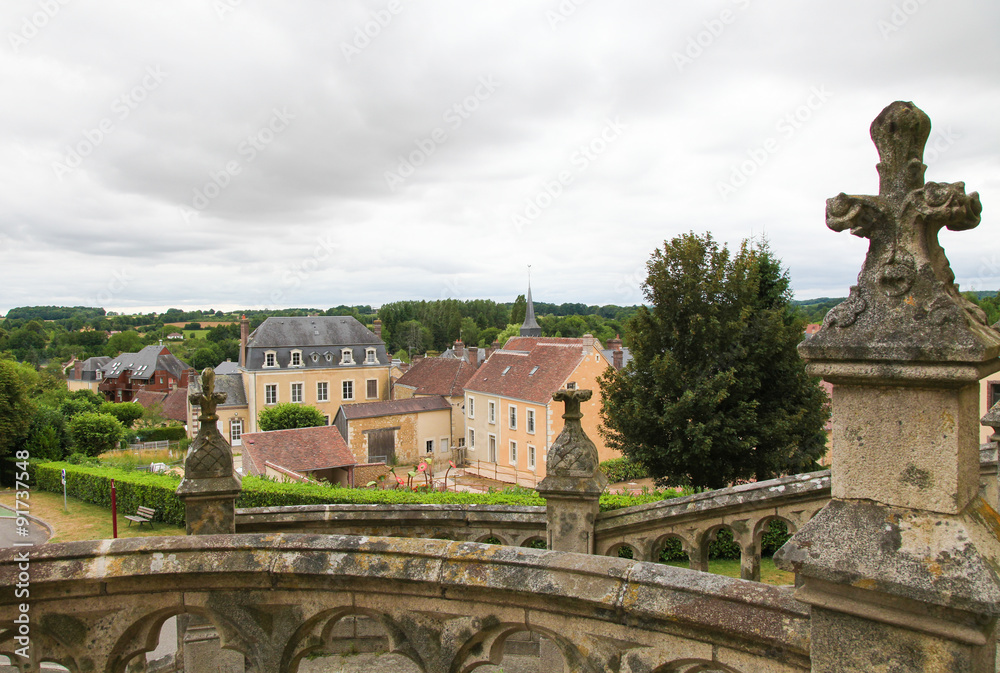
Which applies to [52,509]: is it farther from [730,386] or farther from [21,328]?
[21,328]

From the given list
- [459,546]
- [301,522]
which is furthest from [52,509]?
[459,546]

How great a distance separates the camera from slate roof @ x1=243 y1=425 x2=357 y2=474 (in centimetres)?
2427

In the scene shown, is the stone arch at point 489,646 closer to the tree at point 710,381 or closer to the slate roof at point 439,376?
the tree at point 710,381

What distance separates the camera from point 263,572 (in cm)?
286

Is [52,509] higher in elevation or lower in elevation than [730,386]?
lower

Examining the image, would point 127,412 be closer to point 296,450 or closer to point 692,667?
point 296,450

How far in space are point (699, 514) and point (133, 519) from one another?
60.8 ft

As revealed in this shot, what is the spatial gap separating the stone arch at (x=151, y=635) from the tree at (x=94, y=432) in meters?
36.8

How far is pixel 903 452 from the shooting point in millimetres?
2064

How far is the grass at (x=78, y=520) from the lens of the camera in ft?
60.4

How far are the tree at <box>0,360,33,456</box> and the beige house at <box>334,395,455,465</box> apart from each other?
1550 cm

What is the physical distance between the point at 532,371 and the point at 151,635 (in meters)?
34.2

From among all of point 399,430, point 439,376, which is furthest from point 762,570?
point 439,376

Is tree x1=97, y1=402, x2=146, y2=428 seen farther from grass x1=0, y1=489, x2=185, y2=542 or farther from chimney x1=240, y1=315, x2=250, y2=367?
grass x1=0, y1=489, x2=185, y2=542
